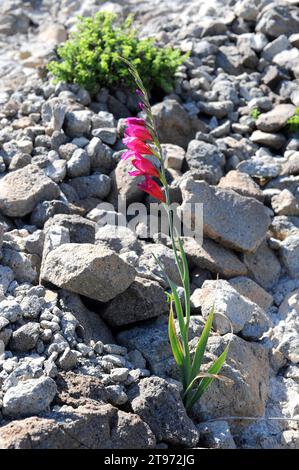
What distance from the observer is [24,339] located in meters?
4.03

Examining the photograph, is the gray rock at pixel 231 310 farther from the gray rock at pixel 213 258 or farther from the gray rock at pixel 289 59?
the gray rock at pixel 289 59

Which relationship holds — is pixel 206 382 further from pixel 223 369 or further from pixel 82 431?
pixel 82 431

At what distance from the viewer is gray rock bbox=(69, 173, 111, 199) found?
5.82 meters

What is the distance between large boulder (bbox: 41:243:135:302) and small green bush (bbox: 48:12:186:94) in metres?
2.68

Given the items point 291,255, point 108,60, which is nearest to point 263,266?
point 291,255

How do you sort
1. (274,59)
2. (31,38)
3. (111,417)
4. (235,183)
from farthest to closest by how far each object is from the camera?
(31,38), (274,59), (235,183), (111,417)

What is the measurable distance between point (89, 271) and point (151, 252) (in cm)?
50
